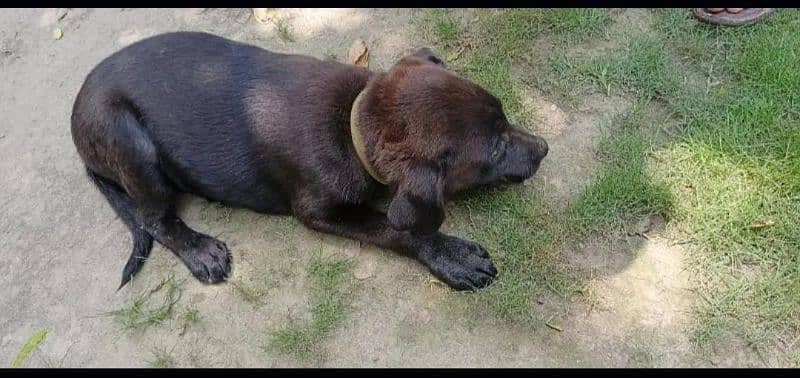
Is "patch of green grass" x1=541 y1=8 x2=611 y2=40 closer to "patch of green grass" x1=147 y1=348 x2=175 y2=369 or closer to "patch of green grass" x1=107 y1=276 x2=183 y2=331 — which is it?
"patch of green grass" x1=107 y1=276 x2=183 y2=331

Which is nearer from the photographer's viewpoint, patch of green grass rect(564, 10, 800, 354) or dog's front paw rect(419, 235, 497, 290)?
patch of green grass rect(564, 10, 800, 354)

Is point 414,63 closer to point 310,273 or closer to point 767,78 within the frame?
point 310,273

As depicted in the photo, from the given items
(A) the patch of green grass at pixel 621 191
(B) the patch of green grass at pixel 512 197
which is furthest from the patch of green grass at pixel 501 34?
(A) the patch of green grass at pixel 621 191

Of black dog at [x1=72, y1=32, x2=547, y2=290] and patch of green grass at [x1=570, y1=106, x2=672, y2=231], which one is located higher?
black dog at [x1=72, y1=32, x2=547, y2=290]

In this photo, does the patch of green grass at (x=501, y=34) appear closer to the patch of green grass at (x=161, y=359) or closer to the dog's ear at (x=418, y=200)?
the dog's ear at (x=418, y=200)

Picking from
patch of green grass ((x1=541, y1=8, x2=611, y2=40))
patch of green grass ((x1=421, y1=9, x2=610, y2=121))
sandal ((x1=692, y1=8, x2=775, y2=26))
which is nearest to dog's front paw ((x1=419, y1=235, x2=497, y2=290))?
patch of green grass ((x1=421, y1=9, x2=610, y2=121))

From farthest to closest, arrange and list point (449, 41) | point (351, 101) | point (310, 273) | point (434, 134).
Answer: point (449, 41) < point (310, 273) < point (351, 101) < point (434, 134)

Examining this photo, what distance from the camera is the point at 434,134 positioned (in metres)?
3.35

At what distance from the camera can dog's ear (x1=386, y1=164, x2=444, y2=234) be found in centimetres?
337

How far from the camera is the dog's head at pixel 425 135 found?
336cm

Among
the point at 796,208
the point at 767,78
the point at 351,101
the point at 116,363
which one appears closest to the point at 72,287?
the point at 116,363

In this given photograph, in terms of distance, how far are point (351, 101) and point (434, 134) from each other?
0.56m

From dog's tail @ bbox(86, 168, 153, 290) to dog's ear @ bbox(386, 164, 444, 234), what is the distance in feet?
5.03

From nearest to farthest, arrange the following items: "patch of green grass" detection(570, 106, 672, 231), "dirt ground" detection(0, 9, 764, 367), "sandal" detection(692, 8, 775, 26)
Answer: "dirt ground" detection(0, 9, 764, 367)
"patch of green grass" detection(570, 106, 672, 231)
"sandal" detection(692, 8, 775, 26)
